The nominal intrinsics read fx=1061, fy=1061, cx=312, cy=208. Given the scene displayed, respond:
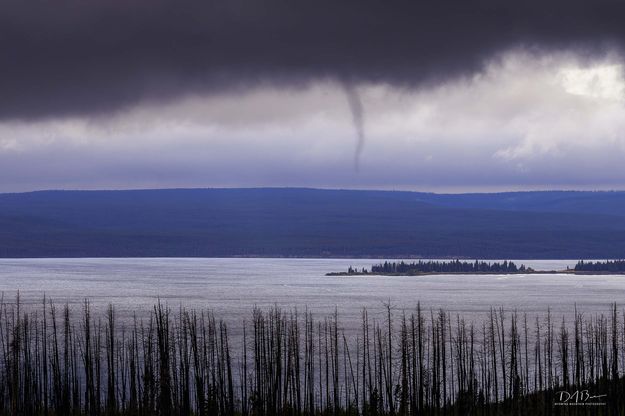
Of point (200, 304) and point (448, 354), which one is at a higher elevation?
point (200, 304)

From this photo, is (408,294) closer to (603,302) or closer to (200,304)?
(603,302)

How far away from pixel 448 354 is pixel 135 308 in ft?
202

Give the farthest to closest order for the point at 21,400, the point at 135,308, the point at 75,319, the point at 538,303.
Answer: the point at 538,303, the point at 135,308, the point at 75,319, the point at 21,400

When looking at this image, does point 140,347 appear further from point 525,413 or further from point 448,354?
point 525,413

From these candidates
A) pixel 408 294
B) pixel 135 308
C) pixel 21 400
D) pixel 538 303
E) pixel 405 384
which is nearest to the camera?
pixel 405 384

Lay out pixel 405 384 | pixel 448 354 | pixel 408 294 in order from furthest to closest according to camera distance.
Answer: pixel 408 294 < pixel 448 354 < pixel 405 384

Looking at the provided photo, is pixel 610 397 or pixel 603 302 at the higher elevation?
pixel 603 302

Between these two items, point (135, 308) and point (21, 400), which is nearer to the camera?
point (21, 400)

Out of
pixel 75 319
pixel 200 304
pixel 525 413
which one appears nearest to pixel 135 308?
pixel 200 304

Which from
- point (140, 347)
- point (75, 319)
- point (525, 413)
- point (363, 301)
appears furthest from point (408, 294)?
point (525, 413)

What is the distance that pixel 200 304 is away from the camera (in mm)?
140250

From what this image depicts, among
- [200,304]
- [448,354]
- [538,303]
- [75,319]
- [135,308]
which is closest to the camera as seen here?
[448,354]

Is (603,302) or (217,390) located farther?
(603,302)

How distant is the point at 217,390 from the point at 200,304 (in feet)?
300
